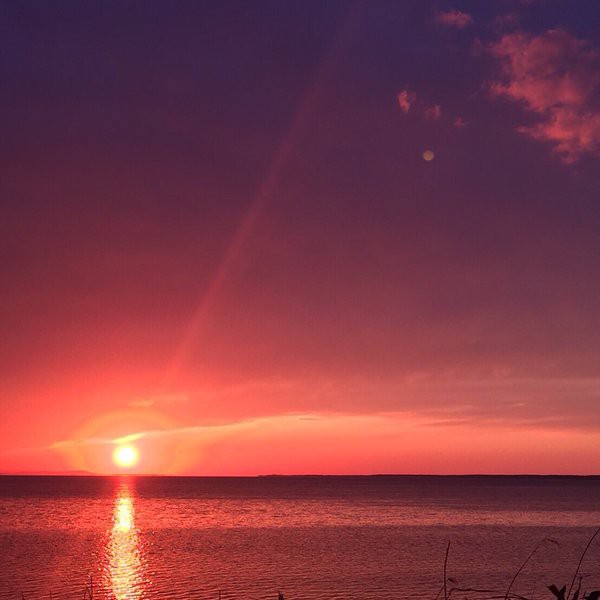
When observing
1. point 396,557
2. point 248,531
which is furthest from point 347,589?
point 248,531

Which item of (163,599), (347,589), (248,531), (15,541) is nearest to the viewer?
(163,599)

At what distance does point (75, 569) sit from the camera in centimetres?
4700

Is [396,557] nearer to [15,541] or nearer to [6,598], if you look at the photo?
[6,598]

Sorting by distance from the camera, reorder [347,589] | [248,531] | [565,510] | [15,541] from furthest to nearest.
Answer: [565,510] < [248,531] < [15,541] < [347,589]

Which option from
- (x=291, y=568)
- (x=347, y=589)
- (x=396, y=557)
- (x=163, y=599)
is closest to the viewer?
(x=163, y=599)

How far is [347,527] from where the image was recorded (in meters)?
79.4

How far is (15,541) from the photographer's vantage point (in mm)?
64938

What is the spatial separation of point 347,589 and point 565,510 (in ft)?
295

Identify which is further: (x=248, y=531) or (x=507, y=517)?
(x=507, y=517)

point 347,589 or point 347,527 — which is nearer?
point 347,589

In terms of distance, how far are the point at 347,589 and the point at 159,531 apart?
4043cm

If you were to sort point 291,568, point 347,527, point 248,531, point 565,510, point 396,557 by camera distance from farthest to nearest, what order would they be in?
point 565,510
point 347,527
point 248,531
point 396,557
point 291,568

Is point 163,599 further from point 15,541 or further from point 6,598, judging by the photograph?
point 15,541

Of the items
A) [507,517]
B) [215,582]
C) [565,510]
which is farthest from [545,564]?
[565,510]
